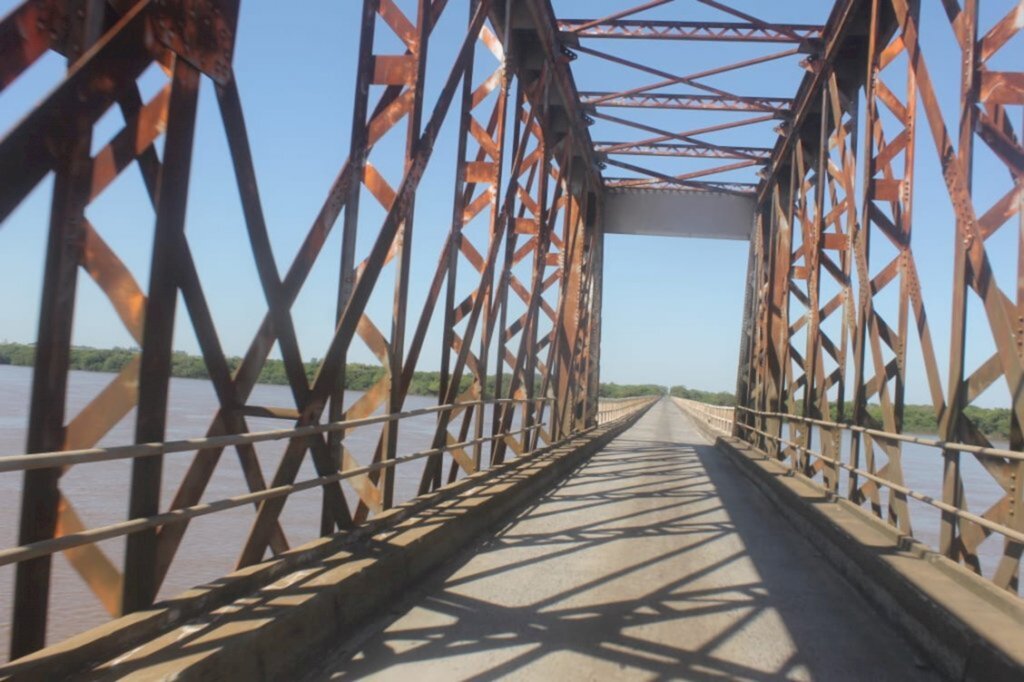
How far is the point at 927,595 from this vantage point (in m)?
5.77

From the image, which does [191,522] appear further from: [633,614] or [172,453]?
[633,614]

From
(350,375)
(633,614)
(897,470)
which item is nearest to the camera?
(633,614)

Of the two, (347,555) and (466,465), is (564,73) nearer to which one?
(466,465)

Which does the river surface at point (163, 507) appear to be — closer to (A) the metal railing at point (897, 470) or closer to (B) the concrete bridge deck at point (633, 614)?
(B) the concrete bridge deck at point (633, 614)

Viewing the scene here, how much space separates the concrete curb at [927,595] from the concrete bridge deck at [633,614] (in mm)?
148

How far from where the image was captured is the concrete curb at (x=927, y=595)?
4.79m

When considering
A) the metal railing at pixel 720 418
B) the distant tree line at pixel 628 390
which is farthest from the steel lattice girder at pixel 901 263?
the distant tree line at pixel 628 390

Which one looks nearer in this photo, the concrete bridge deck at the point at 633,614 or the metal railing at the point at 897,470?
the concrete bridge deck at the point at 633,614

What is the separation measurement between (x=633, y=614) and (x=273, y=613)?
8.29 feet

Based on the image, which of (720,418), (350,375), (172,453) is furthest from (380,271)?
(720,418)

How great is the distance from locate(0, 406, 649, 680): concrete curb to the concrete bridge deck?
7.2 inches

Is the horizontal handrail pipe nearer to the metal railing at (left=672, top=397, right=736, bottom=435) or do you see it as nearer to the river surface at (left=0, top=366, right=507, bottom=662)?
the river surface at (left=0, top=366, right=507, bottom=662)

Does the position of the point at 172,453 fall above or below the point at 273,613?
above

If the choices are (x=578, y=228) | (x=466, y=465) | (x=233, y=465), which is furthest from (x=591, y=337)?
(x=466, y=465)
